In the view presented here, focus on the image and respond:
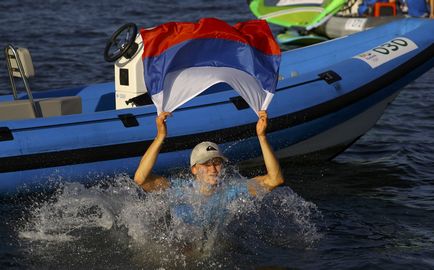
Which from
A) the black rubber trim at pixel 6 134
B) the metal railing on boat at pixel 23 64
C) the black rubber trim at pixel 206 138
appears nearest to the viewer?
the black rubber trim at pixel 6 134

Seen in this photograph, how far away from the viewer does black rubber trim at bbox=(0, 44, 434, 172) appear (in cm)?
803

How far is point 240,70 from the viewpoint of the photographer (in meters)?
6.76

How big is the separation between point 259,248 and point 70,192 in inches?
64.1

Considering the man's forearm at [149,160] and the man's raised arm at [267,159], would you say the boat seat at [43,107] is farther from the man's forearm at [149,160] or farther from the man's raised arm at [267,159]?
the man's raised arm at [267,159]

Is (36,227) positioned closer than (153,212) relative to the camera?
No

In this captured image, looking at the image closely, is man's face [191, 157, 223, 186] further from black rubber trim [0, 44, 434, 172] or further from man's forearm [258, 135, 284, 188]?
black rubber trim [0, 44, 434, 172]

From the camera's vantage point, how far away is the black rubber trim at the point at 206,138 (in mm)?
8031

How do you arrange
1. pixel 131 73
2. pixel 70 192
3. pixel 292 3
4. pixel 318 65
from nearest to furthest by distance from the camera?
1. pixel 70 192
2. pixel 131 73
3. pixel 318 65
4. pixel 292 3

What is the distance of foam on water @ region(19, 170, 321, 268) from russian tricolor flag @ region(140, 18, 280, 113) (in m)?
0.64

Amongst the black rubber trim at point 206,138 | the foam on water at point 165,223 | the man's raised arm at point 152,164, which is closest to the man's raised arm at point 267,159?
the foam on water at point 165,223

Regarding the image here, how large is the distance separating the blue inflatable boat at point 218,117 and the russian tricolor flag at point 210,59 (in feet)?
5.75

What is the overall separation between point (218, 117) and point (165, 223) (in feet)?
6.17

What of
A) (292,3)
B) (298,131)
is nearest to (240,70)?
(298,131)

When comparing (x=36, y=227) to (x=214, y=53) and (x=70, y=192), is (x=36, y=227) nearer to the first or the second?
(x=70, y=192)
